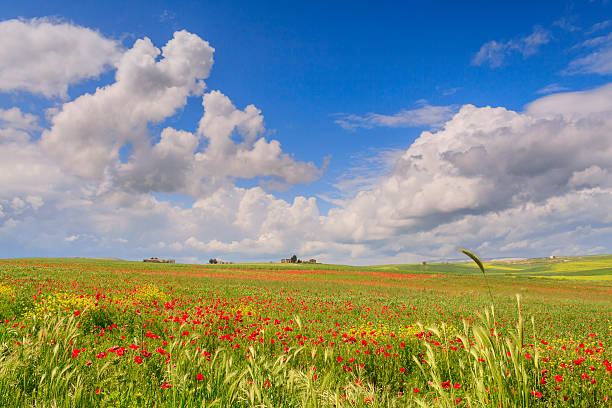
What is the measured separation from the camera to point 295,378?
3750 millimetres

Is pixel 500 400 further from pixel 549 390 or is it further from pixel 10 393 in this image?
pixel 10 393

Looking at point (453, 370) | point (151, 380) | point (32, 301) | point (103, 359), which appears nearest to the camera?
point (151, 380)

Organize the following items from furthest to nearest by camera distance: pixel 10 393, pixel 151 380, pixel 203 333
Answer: pixel 203 333 → pixel 151 380 → pixel 10 393

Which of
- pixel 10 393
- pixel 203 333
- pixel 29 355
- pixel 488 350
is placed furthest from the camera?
pixel 203 333

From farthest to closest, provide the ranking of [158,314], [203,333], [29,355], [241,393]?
[158,314]
[203,333]
[29,355]
[241,393]

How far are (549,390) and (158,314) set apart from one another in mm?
9959

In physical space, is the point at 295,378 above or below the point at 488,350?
below

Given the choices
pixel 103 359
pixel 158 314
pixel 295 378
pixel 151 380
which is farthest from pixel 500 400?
pixel 158 314

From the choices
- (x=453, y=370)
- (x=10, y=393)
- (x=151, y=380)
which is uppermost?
(x=10, y=393)

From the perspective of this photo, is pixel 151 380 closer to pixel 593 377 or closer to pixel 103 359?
pixel 103 359

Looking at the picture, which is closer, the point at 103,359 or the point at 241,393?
the point at 241,393

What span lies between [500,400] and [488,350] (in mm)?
505

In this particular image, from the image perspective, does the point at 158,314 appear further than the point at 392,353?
Yes

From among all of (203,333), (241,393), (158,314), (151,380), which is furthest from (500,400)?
(158,314)
